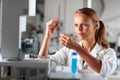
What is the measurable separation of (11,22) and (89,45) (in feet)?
1.96

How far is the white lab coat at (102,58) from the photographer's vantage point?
1364mm

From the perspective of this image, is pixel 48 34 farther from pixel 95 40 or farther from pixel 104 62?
pixel 104 62

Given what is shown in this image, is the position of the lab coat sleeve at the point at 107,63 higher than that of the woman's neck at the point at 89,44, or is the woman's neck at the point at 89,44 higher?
the woman's neck at the point at 89,44

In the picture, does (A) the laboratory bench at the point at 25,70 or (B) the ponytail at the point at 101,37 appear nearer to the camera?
(A) the laboratory bench at the point at 25,70

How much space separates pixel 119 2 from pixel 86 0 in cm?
43

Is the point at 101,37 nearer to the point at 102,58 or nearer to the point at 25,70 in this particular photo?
the point at 102,58

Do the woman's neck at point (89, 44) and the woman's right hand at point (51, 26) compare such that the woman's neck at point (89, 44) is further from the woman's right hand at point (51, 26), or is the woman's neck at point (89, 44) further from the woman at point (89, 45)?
the woman's right hand at point (51, 26)

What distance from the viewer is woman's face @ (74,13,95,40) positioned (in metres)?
1.35

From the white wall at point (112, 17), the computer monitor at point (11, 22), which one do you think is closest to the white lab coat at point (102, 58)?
the computer monitor at point (11, 22)

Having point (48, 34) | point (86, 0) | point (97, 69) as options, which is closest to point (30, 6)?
point (48, 34)

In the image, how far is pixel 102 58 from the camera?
1438 mm

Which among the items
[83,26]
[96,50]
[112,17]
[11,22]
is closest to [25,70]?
[11,22]

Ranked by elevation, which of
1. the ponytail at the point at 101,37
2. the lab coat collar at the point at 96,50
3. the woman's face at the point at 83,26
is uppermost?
the woman's face at the point at 83,26

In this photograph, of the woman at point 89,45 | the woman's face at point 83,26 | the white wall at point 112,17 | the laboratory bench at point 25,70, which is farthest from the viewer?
the white wall at point 112,17
